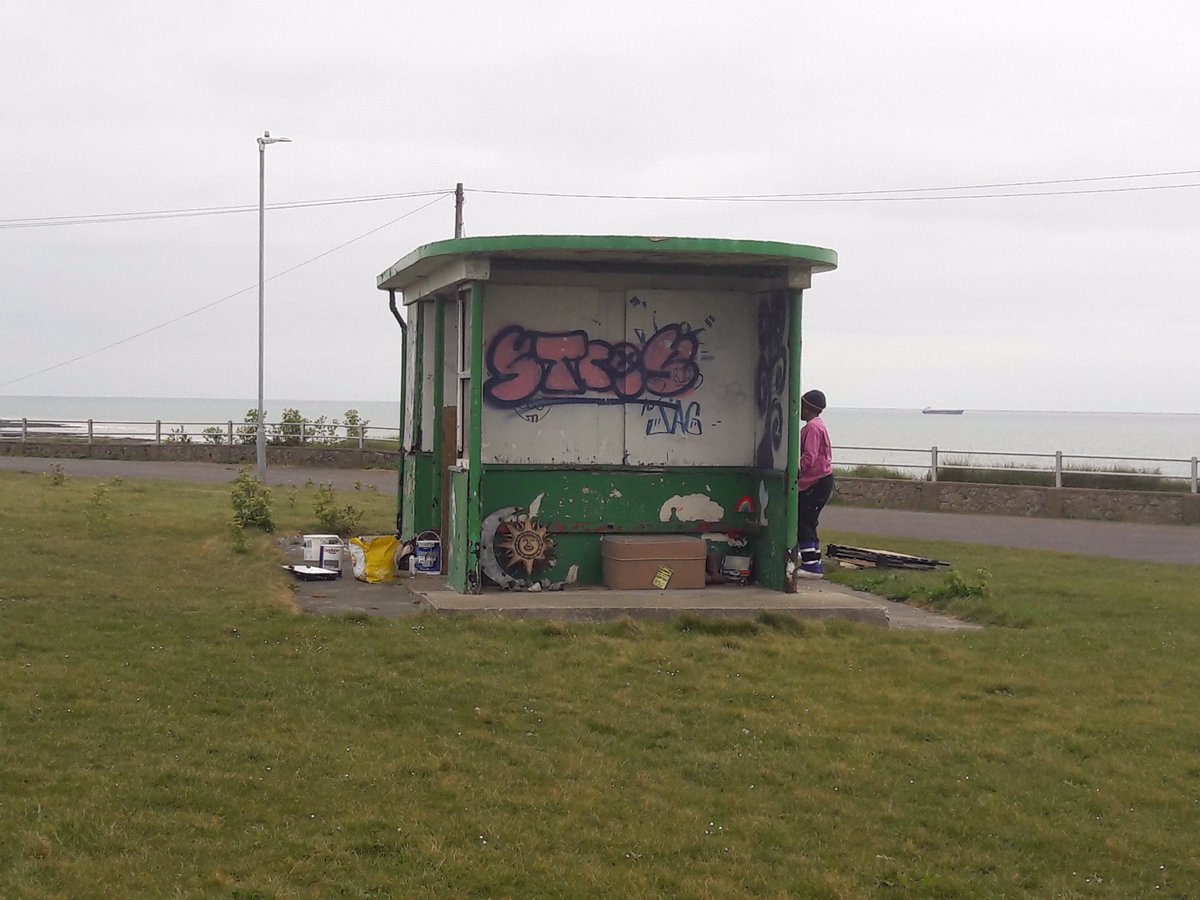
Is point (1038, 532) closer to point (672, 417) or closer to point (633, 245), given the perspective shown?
point (672, 417)

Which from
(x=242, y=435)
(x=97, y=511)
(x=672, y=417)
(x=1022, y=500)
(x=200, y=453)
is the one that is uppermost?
(x=242, y=435)

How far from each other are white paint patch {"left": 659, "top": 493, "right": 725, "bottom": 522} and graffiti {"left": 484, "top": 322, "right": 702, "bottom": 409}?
937mm

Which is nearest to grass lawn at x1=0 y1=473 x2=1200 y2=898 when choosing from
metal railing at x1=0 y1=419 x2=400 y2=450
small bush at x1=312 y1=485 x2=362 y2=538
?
small bush at x1=312 y1=485 x2=362 y2=538

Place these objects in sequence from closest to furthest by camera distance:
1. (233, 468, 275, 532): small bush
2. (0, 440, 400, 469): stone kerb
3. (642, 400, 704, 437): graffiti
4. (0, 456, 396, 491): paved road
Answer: (642, 400, 704, 437): graffiti, (233, 468, 275, 532): small bush, (0, 456, 396, 491): paved road, (0, 440, 400, 469): stone kerb

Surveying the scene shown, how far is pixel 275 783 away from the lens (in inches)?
244

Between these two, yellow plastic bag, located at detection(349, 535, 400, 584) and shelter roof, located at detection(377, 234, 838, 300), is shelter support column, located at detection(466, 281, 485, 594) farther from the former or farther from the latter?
yellow plastic bag, located at detection(349, 535, 400, 584)

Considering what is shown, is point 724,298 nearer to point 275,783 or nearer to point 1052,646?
point 1052,646

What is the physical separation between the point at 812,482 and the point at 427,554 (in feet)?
12.4

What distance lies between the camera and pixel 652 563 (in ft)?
38.9

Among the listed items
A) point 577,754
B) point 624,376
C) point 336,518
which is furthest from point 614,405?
point 336,518

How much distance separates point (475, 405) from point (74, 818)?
6245mm

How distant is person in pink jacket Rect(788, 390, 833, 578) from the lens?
13648mm

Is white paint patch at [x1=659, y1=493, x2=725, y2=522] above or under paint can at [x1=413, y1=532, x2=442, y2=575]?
above

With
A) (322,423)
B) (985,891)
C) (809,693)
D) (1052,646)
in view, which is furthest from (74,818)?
(322,423)
